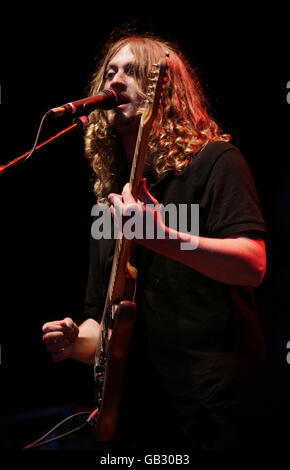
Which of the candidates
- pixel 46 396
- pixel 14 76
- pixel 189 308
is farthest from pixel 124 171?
pixel 46 396

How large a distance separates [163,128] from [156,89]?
373 mm

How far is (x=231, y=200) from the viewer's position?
1.28 m

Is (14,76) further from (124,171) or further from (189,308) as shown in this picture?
(189,308)

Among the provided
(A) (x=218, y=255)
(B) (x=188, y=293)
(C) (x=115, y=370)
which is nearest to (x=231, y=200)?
(A) (x=218, y=255)

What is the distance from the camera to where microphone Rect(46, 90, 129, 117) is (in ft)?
4.29

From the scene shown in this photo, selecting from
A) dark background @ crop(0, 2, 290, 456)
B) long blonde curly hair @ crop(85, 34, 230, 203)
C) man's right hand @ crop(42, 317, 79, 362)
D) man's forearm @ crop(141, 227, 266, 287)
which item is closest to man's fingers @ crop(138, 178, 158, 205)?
man's forearm @ crop(141, 227, 266, 287)

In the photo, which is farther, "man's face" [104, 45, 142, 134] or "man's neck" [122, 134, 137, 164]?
"man's neck" [122, 134, 137, 164]

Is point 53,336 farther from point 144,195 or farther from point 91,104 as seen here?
point 91,104

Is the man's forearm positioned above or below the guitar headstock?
below

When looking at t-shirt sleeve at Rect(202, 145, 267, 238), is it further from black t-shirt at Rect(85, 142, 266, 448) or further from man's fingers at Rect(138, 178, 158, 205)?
man's fingers at Rect(138, 178, 158, 205)

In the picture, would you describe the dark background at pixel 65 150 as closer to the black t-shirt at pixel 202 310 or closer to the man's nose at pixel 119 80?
the man's nose at pixel 119 80

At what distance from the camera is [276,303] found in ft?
7.25

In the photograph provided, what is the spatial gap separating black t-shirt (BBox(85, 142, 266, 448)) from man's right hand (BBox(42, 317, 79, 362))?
28 cm
